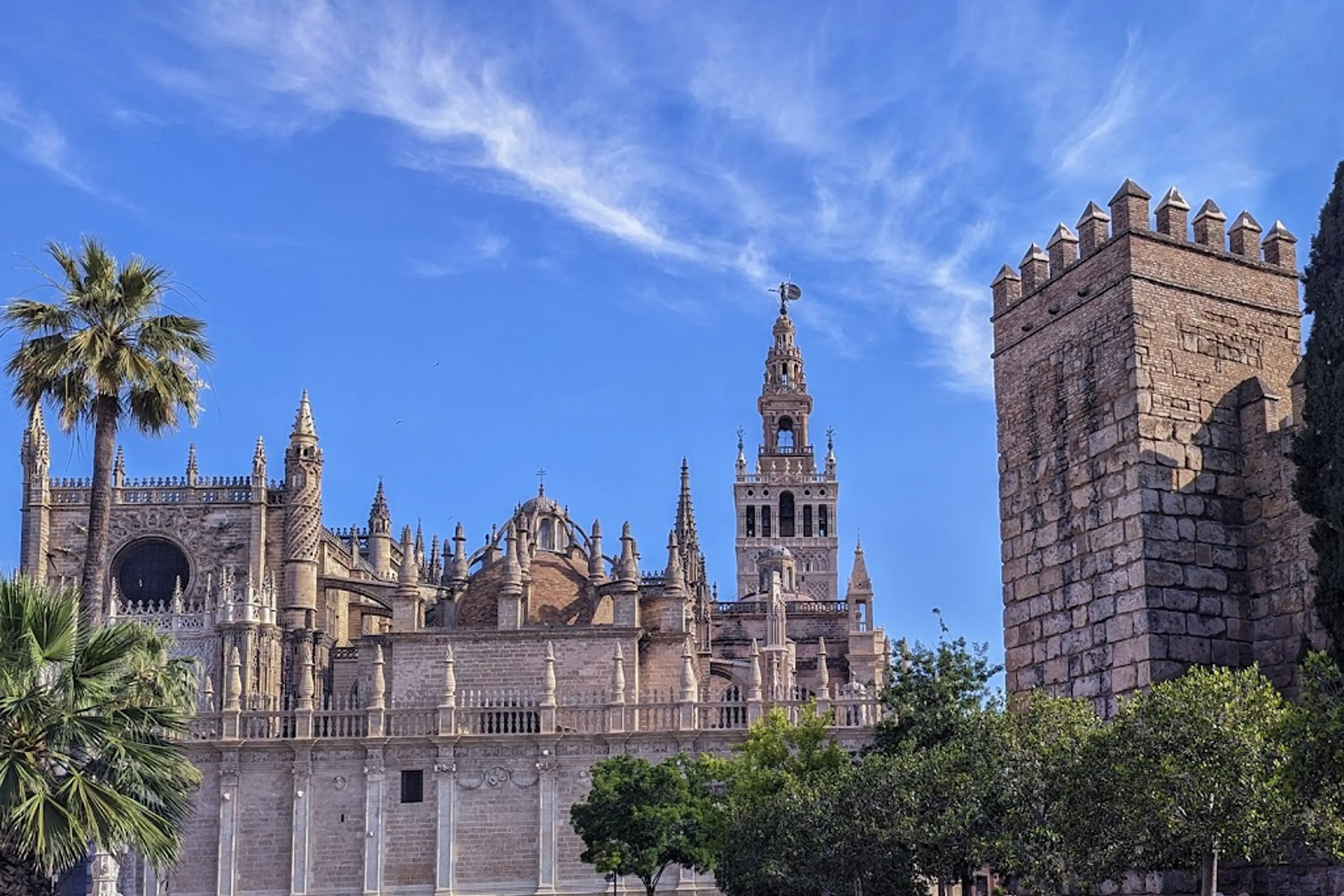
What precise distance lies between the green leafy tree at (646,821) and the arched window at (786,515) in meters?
57.3

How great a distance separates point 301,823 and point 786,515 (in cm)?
5195

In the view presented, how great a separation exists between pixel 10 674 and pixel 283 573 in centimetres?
A: 3958

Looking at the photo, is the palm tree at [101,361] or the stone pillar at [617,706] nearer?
the palm tree at [101,361]

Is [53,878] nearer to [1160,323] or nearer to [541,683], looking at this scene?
[1160,323]

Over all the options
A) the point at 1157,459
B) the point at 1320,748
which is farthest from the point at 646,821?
the point at 1320,748

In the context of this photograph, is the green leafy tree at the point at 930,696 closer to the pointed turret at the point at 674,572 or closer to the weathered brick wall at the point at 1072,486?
the weathered brick wall at the point at 1072,486

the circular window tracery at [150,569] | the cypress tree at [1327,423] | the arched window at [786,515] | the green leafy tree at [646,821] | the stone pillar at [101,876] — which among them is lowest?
the stone pillar at [101,876]

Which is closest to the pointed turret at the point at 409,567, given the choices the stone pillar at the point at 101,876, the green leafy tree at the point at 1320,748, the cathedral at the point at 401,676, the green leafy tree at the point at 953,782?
the cathedral at the point at 401,676

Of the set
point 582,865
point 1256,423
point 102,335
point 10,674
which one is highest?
point 102,335

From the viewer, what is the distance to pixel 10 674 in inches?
629

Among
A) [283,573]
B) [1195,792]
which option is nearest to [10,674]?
[1195,792]

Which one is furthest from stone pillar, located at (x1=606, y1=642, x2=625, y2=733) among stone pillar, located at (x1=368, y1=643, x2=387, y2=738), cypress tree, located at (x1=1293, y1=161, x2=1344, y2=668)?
cypress tree, located at (x1=1293, y1=161, x2=1344, y2=668)

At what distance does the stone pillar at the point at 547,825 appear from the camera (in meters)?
41.1

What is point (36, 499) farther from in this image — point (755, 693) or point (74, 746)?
point (74, 746)
